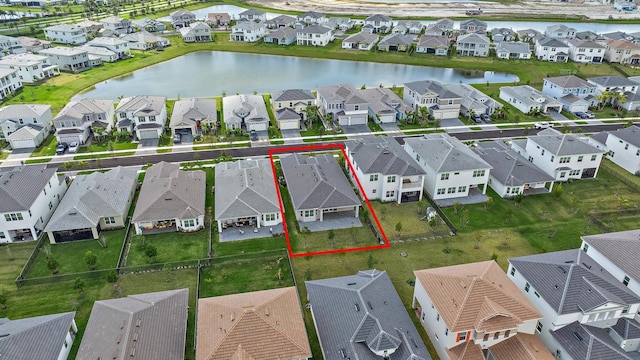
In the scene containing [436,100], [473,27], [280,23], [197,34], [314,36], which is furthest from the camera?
[280,23]

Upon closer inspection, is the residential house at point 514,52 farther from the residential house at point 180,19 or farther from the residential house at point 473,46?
the residential house at point 180,19

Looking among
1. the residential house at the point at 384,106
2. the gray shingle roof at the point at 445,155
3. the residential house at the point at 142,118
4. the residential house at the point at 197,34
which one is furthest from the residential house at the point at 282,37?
the gray shingle roof at the point at 445,155

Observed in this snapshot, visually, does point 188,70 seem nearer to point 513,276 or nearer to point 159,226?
point 159,226

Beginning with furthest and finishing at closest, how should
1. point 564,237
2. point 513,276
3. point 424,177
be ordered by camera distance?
point 424,177, point 564,237, point 513,276

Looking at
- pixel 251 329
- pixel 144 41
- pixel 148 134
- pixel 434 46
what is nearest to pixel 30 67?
pixel 144 41

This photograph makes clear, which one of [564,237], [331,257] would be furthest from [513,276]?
[331,257]

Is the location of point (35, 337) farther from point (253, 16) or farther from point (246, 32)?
point (253, 16)

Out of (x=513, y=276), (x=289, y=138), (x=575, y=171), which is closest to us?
(x=513, y=276)
